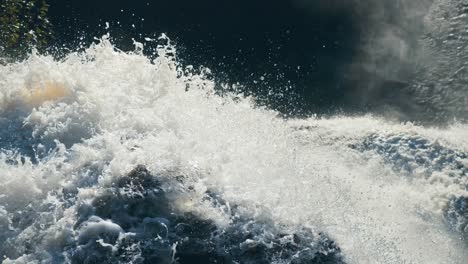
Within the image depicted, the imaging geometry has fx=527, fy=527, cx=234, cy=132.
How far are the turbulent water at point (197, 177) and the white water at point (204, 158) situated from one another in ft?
0.09

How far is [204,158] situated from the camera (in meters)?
8.56

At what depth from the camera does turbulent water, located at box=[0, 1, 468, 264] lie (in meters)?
7.23

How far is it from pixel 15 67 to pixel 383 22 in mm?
9020

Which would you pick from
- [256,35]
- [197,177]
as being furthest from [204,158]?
[256,35]

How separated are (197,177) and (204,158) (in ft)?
1.65

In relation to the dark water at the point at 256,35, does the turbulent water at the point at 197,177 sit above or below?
below

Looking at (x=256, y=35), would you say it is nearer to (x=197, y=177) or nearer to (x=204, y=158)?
(x=204, y=158)

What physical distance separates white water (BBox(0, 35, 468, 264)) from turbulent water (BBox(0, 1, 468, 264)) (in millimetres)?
27

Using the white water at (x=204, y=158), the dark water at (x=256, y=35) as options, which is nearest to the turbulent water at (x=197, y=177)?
the white water at (x=204, y=158)

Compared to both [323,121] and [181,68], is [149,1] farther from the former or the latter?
[323,121]

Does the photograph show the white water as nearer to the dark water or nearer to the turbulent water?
the turbulent water

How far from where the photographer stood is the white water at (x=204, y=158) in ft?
25.2

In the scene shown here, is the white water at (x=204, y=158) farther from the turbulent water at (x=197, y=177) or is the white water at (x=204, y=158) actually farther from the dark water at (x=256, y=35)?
the dark water at (x=256, y=35)

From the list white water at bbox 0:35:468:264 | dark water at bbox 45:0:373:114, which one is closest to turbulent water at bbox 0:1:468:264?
white water at bbox 0:35:468:264
